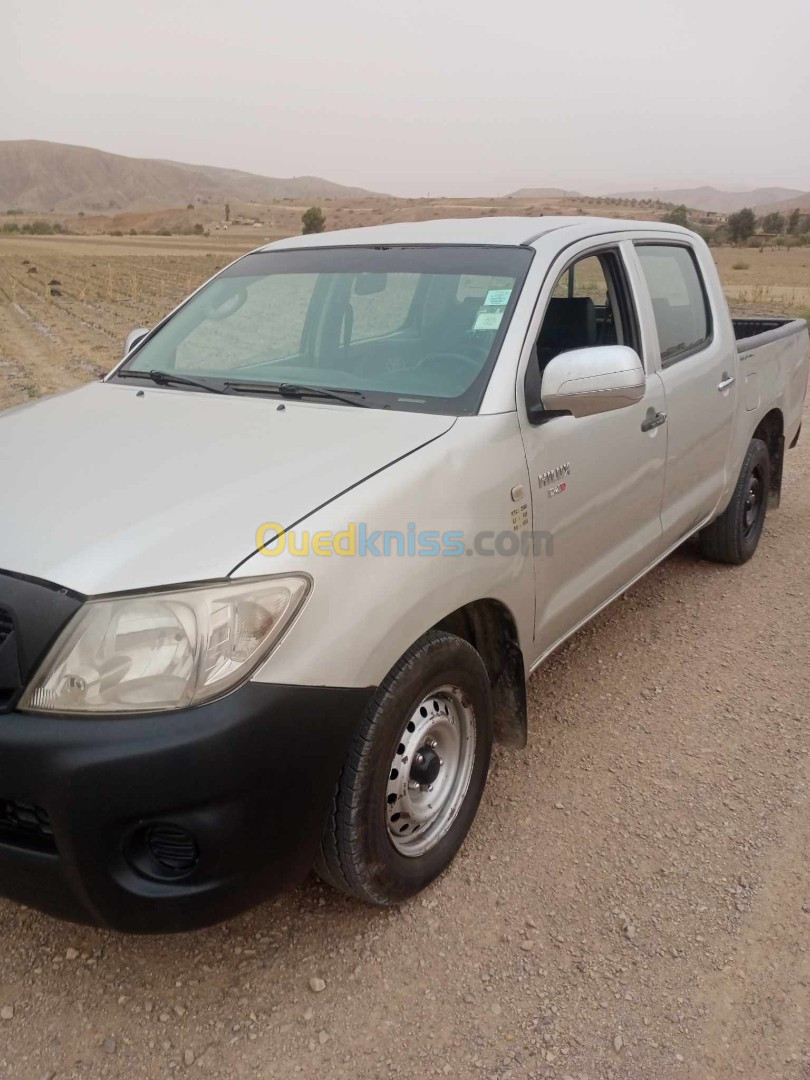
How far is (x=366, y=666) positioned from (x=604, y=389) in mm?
1156

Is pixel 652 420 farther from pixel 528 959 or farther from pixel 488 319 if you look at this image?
pixel 528 959

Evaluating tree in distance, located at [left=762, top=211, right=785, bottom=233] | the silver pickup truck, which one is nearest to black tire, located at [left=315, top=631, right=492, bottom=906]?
the silver pickup truck

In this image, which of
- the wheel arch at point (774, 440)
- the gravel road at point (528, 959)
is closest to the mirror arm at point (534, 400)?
the gravel road at point (528, 959)

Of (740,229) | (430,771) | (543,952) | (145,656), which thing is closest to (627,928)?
(543,952)

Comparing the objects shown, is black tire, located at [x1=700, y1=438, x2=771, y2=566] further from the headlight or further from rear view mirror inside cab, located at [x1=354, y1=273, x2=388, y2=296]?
the headlight

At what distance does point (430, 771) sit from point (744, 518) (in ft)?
10.1

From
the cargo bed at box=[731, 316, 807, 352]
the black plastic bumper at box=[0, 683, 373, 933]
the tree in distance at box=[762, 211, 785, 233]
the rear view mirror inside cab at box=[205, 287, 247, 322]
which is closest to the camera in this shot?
the black plastic bumper at box=[0, 683, 373, 933]

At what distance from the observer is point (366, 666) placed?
2.09m

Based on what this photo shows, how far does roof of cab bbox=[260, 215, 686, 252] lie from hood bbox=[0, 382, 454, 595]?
936 millimetres

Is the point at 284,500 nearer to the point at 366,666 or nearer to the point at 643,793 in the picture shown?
the point at 366,666

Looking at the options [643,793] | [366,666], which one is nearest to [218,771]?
[366,666]

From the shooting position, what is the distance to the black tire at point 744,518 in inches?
187

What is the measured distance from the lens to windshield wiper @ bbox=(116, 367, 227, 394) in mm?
3061

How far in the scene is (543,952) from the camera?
2391 millimetres
